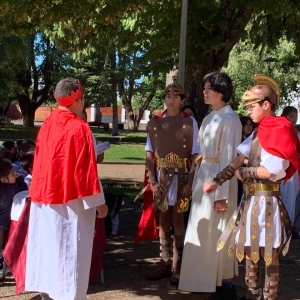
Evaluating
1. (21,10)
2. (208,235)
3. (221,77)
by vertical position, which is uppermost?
(21,10)

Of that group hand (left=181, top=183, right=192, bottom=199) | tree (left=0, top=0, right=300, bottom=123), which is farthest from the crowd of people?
tree (left=0, top=0, right=300, bottom=123)

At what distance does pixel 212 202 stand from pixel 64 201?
1430 millimetres

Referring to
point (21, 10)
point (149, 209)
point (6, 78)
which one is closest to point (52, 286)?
point (149, 209)

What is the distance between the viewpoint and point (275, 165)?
14.5ft

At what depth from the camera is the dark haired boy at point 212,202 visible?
518 centimetres

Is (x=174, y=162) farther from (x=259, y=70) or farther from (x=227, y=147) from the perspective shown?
(x=259, y=70)

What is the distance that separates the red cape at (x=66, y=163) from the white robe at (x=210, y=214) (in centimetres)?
121

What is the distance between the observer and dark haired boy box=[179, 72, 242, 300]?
17.0 ft

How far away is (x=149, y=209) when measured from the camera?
6.31m

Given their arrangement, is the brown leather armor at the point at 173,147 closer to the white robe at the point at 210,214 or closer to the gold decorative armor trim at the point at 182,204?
the gold decorative armor trim at the point at 182,204

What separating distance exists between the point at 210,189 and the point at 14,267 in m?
1.89

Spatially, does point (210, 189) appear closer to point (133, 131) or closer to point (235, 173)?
point (235, 173)

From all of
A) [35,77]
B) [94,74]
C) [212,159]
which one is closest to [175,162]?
[212,159]

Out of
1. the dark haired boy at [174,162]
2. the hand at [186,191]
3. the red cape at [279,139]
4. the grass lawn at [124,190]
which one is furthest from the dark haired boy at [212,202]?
the grass lawn at [124,190]
